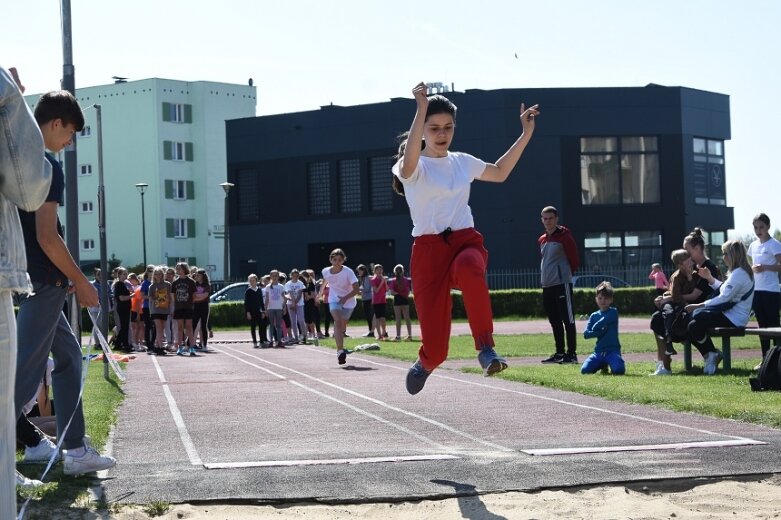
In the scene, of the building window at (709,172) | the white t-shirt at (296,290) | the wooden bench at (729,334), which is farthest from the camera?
the building window at (709,172)

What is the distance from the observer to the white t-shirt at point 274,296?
89.5ft

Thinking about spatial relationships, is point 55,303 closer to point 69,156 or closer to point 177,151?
point 69,156

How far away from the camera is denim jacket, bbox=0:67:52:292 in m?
3.98

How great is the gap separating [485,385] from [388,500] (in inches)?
295

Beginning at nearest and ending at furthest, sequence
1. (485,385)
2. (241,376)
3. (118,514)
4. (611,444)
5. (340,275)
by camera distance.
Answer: (118,514), (611,444), (485,385), (241,376), (340,275)

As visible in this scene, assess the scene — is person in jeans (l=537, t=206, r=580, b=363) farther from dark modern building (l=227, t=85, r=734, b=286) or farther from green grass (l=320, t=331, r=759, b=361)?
dark modern building (l=227, t=85, r=734, b=286)

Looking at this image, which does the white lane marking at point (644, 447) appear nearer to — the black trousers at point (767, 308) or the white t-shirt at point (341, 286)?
the black trousers at point (767, 308)

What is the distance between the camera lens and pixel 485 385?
13.5 metres

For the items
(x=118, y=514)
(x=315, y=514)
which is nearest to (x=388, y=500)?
(x=315, y=514)

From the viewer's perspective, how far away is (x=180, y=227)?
3152 inches

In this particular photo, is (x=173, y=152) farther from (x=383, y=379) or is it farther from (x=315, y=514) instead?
(x=315, y=514)

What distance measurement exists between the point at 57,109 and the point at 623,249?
47912mm

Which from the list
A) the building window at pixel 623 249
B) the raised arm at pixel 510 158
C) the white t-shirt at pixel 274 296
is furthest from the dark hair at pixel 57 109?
the building window at pixel 623 249

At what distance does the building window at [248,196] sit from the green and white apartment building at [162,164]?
21488 mm
